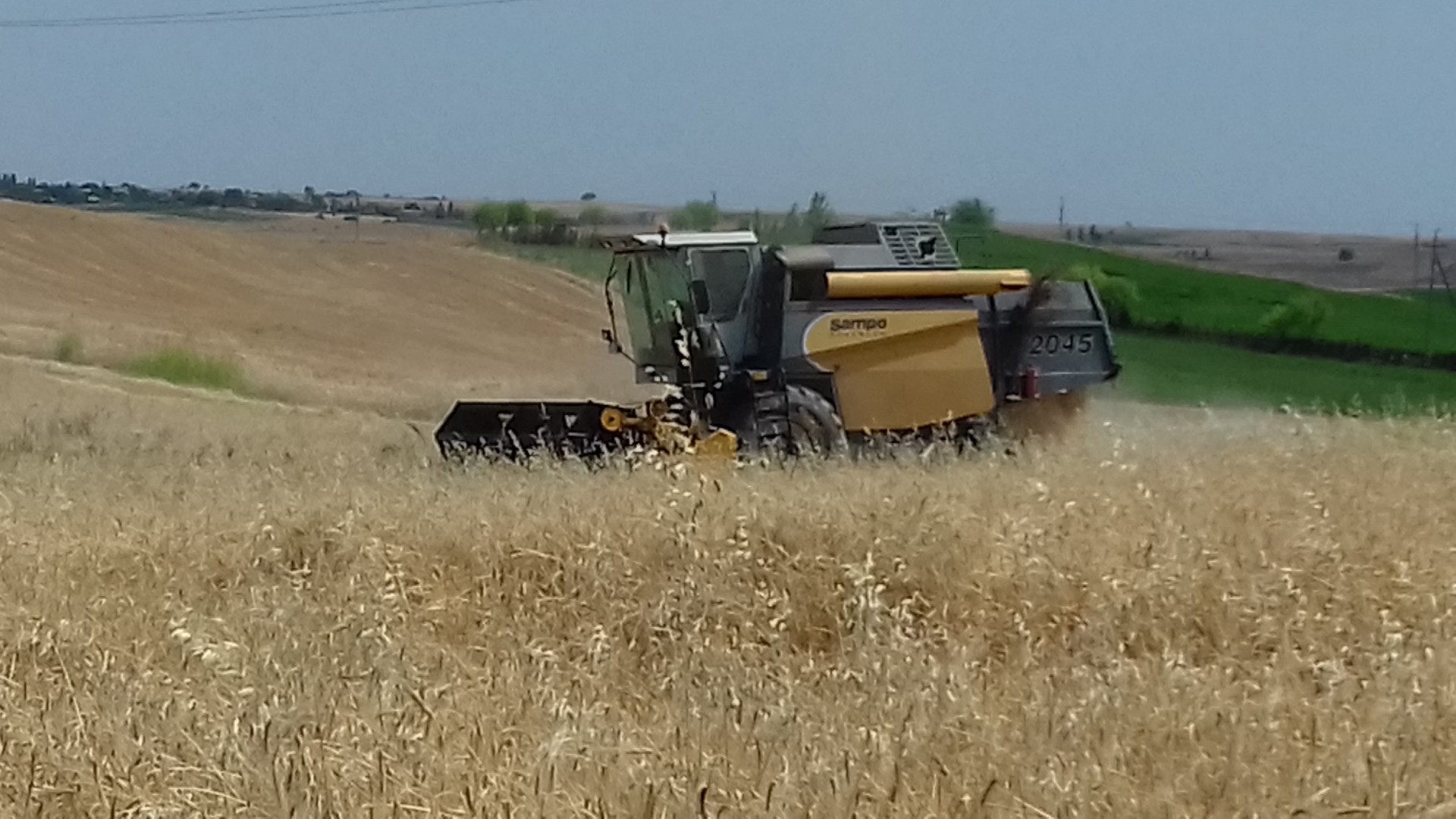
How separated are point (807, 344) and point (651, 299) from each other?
3.77 ft

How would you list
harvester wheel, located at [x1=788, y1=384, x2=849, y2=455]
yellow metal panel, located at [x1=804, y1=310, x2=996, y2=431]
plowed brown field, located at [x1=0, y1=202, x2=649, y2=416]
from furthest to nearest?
Answer: plowed brown field, located at [x1=0, y1=202, x2=649, y2=416] < yellow metal panel, located at [x1=804, y1=310, x2=996, y2=431] < harvester wheel, located at [x1=788, y1=384, x2=849, y2=455]

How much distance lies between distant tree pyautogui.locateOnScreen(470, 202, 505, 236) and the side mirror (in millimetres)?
29265

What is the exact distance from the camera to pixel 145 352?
28469 mm

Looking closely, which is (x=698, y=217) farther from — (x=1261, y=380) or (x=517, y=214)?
(x=517, y=214)

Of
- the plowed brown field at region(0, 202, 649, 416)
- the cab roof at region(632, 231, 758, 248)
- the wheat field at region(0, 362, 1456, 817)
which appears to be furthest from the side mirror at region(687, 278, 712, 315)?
the plowed brown field at region(0, 202, 649, 416)

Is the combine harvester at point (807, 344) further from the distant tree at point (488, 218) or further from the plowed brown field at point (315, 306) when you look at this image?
the distant tree at point (488, 218)

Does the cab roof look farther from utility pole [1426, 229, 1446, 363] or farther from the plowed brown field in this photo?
the plowed brown field

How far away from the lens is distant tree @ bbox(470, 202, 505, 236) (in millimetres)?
42006

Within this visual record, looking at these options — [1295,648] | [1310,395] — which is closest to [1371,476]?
[1295,648]

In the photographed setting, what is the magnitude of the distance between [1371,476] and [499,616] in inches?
146

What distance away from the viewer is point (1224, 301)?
16.6 meters

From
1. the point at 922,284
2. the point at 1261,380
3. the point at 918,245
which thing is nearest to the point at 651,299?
the point at 922,284

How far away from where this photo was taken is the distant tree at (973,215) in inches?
571

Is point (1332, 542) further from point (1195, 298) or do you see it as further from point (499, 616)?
point (1195, 298)
